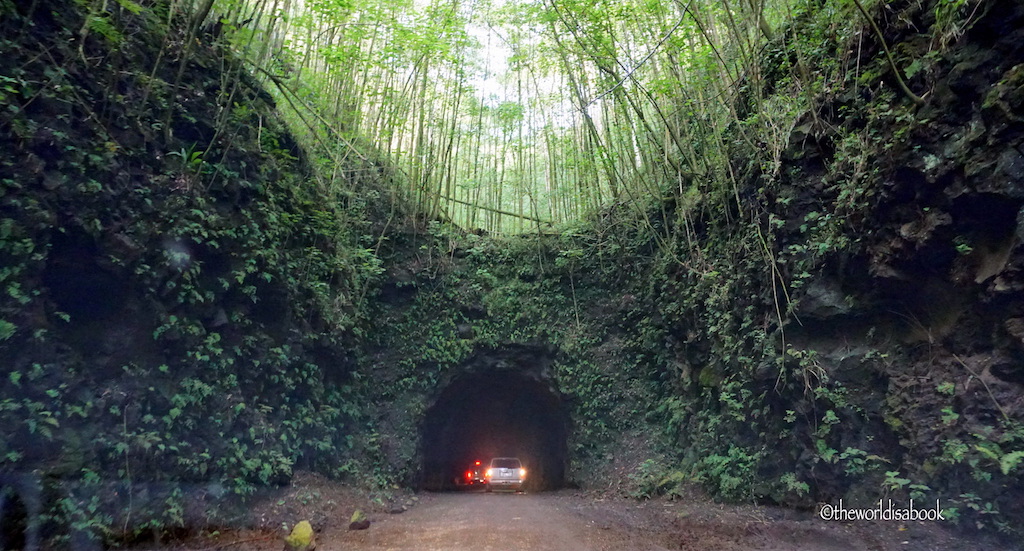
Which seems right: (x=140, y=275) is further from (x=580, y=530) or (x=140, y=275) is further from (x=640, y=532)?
(x=640, y=532)

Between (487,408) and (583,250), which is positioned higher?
(583,250)

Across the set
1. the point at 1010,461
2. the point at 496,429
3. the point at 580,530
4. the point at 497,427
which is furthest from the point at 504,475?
the point at 1010,461

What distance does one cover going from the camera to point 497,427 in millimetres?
18547

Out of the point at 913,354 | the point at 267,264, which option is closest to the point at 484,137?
the point at 267,264

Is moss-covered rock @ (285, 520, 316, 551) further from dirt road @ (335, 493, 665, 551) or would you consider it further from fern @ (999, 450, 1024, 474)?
fern @ (999, 450, 1024, 474)

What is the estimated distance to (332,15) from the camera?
Result: 7.29m

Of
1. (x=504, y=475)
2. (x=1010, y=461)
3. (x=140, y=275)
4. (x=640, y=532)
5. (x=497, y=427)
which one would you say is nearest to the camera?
(x=1010, y=461)

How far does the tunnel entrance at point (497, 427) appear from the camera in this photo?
1328 cm

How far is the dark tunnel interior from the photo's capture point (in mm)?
13781

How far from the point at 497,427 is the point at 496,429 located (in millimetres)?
225

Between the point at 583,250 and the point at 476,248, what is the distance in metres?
2.45

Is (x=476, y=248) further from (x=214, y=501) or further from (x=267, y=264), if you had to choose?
(x=214, y=501)

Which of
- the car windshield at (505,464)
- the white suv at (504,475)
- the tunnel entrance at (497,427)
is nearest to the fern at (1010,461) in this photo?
the tunnel entrance at (497,427)

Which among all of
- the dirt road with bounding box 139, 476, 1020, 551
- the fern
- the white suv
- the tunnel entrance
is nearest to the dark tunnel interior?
the tunnel entrance
